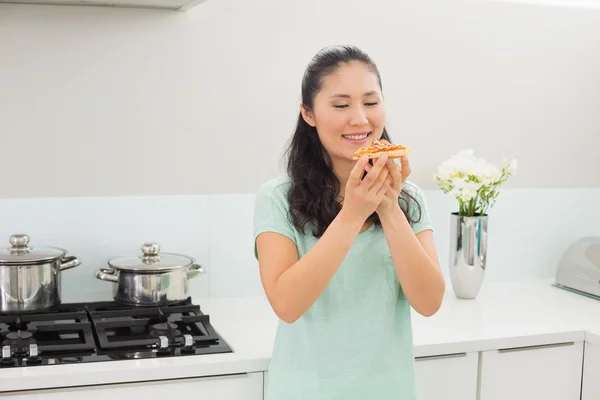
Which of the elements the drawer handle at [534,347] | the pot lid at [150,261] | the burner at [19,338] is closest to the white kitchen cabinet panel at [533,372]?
the drawer handle at [534,347]

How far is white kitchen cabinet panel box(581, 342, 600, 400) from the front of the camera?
6.77 ft

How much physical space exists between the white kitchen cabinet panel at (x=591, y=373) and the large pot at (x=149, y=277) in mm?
1032

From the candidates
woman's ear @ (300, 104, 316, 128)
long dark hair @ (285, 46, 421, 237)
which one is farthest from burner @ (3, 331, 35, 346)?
woman's ear @ (300, 104, 316, 128)

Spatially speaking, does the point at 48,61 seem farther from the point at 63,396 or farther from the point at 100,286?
the point at 63,396

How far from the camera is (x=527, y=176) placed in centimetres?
276

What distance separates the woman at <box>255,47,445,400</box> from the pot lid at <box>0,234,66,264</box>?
67 centimetres

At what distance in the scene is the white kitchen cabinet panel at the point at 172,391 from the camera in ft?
5.39

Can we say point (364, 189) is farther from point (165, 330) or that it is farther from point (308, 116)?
point (165, 330)

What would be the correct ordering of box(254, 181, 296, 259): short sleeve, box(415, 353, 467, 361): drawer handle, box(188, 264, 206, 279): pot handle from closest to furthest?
box(254, 181, 296, 259): short sleeve → box(415, 353, 467, 361): drawer handle → box(188, 264, 206, 279): pot handle

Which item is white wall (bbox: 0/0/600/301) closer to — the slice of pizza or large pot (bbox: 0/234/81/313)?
large pot (bbox: 0/234/81/313)

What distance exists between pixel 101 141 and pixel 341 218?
998 millimetres

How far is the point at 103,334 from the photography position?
187 cm

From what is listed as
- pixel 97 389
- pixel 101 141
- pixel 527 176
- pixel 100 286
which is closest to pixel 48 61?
pixel 101 141

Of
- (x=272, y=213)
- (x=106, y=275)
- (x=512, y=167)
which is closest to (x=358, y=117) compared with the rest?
(x=272, y=213)
